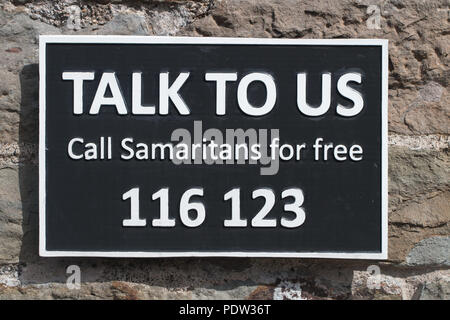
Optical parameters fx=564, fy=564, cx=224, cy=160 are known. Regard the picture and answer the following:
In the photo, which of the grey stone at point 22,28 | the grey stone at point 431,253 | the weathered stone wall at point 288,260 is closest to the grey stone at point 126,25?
the weathered stone wall at point 288,260

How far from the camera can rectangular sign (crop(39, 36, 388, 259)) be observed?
1294 millimetres

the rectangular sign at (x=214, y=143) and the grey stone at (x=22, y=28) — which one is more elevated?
the grey stone at (x=22, y=28)

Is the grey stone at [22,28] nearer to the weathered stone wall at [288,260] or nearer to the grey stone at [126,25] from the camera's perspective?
the weathered stone wall at [288,260]

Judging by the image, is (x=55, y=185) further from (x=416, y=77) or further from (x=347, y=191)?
(x=416, y=77)

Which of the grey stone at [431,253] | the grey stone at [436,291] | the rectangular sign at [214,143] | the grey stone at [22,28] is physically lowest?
the grey stone at [436,291]

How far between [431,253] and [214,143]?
0.57 m

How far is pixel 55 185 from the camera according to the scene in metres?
1.29

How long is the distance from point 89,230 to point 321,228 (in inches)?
21.0

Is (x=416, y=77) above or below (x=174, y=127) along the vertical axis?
above

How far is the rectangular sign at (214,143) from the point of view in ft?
4.25

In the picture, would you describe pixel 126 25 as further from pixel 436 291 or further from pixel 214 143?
pixel 436 291

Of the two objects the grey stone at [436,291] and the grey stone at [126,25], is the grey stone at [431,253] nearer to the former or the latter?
the grey stone at [436,291]
